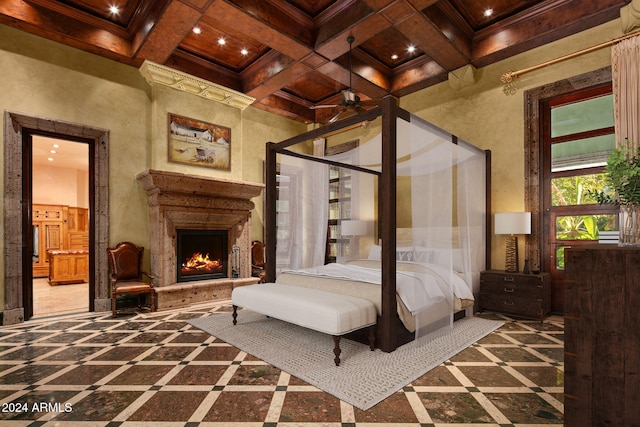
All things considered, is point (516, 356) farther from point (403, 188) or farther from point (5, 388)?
point (5, 388)

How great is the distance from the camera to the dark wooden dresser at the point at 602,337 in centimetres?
153

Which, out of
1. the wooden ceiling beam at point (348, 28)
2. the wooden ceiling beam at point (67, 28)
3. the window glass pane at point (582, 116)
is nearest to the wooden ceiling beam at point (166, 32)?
the wooden ceiling beam at point (67, 28)

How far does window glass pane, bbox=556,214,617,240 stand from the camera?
3975 millimetres

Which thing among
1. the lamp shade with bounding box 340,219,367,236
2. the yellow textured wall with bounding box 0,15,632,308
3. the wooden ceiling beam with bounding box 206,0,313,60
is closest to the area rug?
the lamp shade with bounding box 340,219,367,236

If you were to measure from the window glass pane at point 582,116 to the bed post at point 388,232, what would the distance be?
114 inches

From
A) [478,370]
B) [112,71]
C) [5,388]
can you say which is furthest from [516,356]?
[112,71]

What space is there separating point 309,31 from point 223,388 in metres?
4.30

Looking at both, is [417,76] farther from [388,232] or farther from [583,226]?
[388,232]

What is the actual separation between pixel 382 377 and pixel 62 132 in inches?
197

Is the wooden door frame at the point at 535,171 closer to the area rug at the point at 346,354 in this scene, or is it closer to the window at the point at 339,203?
the area rug at the point at 346,354

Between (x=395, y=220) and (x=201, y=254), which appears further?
(x=201, y=254)

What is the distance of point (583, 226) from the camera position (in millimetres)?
4125

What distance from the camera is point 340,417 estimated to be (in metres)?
1.94

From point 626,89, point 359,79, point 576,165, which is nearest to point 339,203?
point 359,79
